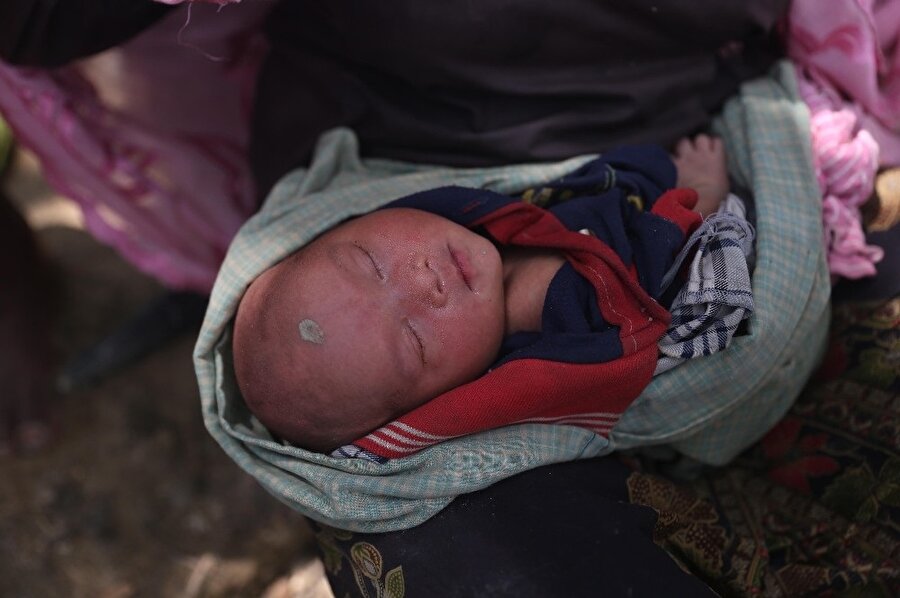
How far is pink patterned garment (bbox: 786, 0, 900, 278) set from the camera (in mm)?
1314

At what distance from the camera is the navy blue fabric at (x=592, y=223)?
1.19 metres

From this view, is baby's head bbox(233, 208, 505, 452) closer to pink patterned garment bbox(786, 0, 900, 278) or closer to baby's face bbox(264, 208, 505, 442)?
baby's face bbox(264, 208, 505, 442)

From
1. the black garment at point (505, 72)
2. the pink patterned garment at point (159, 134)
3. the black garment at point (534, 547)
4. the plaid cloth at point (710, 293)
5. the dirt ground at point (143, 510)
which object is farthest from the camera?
the dirt ground at point (143, 510)

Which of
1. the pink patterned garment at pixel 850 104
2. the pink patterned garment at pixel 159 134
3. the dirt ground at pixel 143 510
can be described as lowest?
the dirt ground at pixel 143 510

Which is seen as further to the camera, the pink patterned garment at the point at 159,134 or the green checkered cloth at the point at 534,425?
the pink patterned garment at the point at 159,134

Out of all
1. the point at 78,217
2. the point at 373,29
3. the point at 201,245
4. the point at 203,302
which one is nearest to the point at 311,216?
the point at 373,29

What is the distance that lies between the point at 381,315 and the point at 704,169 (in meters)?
0.65

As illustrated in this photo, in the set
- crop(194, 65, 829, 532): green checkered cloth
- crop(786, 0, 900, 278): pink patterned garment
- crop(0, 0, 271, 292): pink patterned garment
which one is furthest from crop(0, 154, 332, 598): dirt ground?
crop(786, 0, 900, 278): pink patterned garment

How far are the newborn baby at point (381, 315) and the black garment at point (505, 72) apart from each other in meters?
0.19

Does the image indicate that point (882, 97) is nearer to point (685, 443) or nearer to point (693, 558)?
point (685, 443)

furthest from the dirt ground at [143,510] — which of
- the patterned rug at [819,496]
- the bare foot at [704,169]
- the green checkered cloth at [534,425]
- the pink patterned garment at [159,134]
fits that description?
the bare foot at [704,169]

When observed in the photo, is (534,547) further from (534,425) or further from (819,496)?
(819,496)

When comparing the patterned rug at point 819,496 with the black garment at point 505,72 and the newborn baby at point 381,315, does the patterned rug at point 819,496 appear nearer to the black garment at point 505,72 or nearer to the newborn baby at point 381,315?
the newborn baby at point 381,315

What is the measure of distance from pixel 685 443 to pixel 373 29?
33.9 inches
